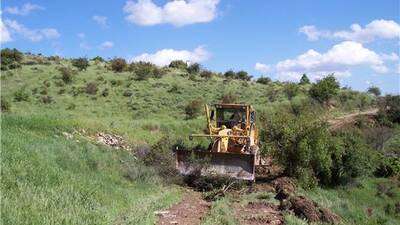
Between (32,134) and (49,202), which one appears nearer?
(49,202)

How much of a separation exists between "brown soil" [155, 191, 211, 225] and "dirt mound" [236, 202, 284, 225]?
0.89 meters

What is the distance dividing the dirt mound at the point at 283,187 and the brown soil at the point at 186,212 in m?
2.33

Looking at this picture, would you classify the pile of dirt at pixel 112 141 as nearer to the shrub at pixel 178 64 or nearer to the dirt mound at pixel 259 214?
the dirt mound at pixel 259 214

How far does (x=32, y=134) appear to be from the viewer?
53.7ft

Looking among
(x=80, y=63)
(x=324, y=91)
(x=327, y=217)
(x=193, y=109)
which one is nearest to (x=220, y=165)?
(x=327, y=217)

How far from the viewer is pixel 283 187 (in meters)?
17.3

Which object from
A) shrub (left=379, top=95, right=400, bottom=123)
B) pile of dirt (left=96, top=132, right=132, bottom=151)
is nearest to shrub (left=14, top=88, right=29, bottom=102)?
pile of dirt (left=96, top=132, right=132, bottom=151)

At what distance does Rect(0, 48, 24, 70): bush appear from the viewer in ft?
155

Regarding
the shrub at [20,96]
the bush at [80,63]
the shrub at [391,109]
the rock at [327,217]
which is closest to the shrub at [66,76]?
the bush at [80,63]

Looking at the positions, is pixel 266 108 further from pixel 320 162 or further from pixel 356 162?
pixel 320 162

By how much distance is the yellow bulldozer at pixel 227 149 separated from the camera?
56.9 ft

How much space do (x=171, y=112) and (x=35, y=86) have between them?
1134cm

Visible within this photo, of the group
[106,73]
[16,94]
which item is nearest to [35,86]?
[16,94]

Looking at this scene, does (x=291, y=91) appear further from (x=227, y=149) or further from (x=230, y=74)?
(x=227, y=149)
